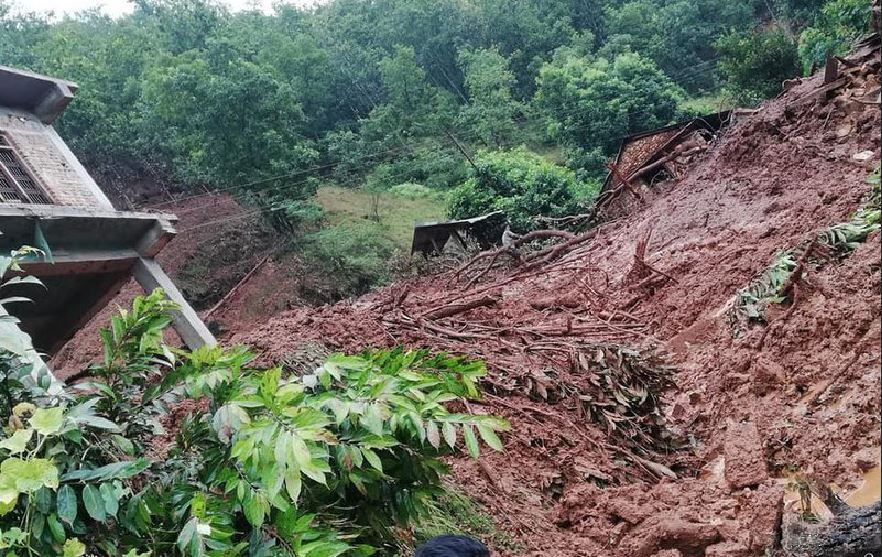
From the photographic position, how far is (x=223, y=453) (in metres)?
2.50

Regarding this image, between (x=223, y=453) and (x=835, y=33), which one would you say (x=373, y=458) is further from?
(x=835, y=33)

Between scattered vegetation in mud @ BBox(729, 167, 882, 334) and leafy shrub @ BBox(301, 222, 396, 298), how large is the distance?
38.2 feet

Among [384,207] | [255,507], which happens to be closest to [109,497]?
[255,507]

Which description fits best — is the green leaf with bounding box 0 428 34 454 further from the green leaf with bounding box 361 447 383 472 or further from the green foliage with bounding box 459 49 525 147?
the green foliage with bounding box 459 49 525 147

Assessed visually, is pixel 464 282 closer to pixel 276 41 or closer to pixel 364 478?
pixel 364 478

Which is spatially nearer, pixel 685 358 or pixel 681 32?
pixel 685 358

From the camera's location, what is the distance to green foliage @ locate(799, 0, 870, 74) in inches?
567

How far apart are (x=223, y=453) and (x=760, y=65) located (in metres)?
20.4

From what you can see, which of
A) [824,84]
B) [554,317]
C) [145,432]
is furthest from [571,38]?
[145,432]

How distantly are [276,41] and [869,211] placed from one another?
74.2 ft

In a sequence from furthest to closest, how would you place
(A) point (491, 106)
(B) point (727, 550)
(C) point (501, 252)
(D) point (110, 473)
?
1. (A) point (491, 106)
2. (C) point (501, 252)
3. (B) point (727, 550)
4. (D) point (110, 473)

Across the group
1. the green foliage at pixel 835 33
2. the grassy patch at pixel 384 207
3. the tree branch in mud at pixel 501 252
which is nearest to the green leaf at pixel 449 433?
the tree branch in mud at pixel 501 252

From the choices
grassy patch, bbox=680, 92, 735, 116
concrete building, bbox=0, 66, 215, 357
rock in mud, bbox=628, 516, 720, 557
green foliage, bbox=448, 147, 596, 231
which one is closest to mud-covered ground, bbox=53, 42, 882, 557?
rock in mud, bbox=628, 516, 720, 557

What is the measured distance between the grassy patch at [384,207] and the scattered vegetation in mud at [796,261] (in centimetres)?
1518
